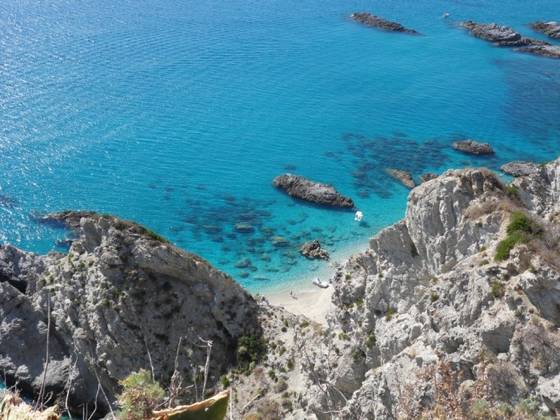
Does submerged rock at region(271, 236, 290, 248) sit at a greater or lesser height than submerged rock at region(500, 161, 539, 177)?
lesser

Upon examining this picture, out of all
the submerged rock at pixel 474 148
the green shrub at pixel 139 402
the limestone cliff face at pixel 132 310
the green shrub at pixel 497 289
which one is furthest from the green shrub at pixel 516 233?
the submerged rock at pixel 474 148

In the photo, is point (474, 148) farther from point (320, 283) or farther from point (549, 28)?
point (549, 28)

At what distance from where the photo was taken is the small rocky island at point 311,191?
51.7 meters

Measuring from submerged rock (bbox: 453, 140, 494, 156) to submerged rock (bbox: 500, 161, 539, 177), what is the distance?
358 centimetres

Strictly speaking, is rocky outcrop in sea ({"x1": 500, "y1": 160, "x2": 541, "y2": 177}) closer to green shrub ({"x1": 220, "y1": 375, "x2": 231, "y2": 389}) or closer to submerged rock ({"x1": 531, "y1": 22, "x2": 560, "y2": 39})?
green shrub ({"x1": 220, "y1": 375, "x2": 231, "y2": 389})

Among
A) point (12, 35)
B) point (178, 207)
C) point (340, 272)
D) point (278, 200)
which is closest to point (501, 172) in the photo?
point (278, 200)

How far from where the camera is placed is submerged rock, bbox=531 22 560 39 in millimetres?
108812

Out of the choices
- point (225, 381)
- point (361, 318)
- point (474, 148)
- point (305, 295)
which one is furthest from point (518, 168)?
point (225, 381)

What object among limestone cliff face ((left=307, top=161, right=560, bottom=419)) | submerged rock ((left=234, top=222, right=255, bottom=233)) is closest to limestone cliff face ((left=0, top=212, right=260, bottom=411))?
limestone cliff face ((left=307, top=161, right=560, bottom=419))

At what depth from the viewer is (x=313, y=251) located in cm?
4497

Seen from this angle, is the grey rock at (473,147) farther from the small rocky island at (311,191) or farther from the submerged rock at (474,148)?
the small rocky island at (311,191)

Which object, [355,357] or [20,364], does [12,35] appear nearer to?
[20,364]

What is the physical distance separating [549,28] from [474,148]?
62566 mm

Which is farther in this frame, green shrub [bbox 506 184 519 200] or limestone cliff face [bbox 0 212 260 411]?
limestone cliff face [bbox 0 212 260 411]
